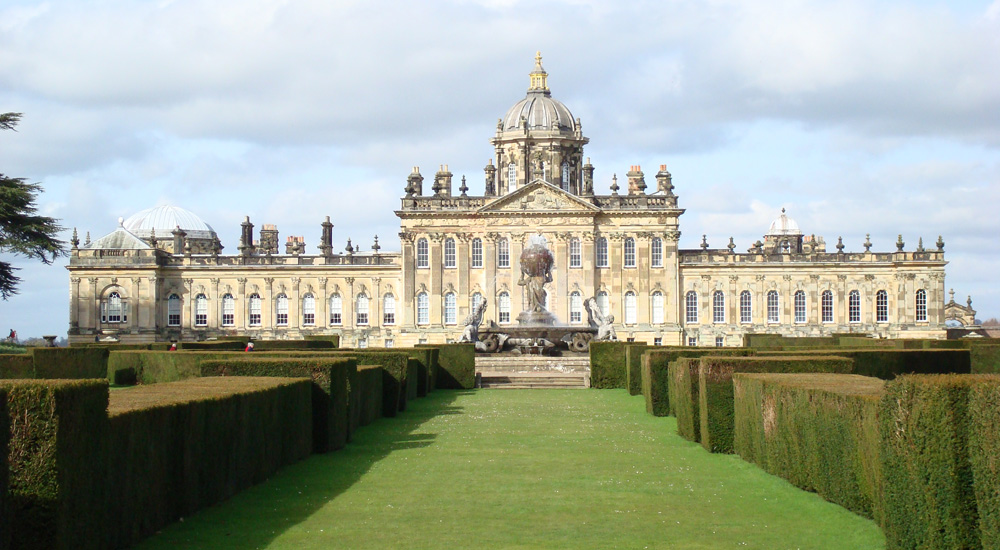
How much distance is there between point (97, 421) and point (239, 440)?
354cm

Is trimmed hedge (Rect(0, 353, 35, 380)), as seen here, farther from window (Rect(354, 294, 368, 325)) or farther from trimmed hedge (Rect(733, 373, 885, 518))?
window (Rect(354, 294, 368, 325))

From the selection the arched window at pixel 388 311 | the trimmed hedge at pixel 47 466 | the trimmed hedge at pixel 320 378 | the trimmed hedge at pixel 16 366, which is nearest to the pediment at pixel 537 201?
the arched window at pixel 388 311

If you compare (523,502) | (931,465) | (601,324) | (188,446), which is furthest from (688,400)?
(601,324)

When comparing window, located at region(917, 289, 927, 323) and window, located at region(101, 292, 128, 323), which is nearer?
window, located at region(917, 289, 927, 323)

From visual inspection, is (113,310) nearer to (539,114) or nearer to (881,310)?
(539,114)

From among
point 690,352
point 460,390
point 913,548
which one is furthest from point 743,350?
point 913,548

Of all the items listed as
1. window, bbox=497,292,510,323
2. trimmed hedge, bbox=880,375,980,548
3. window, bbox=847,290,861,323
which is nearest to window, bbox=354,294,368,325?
window, bbox=497,292,510,323

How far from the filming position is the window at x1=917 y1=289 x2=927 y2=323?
61.7 m

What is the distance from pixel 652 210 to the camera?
60750 mm

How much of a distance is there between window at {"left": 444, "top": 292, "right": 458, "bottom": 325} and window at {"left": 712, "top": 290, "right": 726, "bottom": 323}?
42.9ft

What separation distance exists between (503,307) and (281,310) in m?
11.7

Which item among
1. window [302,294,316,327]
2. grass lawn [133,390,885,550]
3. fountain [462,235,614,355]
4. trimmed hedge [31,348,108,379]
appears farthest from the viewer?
window [302,294,316,327]

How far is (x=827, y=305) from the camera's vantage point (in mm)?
62219

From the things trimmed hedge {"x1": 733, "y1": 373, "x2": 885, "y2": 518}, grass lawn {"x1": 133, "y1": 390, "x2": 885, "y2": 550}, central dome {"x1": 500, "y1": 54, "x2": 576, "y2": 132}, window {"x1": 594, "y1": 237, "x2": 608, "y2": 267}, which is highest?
central dome {"x1": 500, "y1": 54, "x2": 576, "y2": 132}
